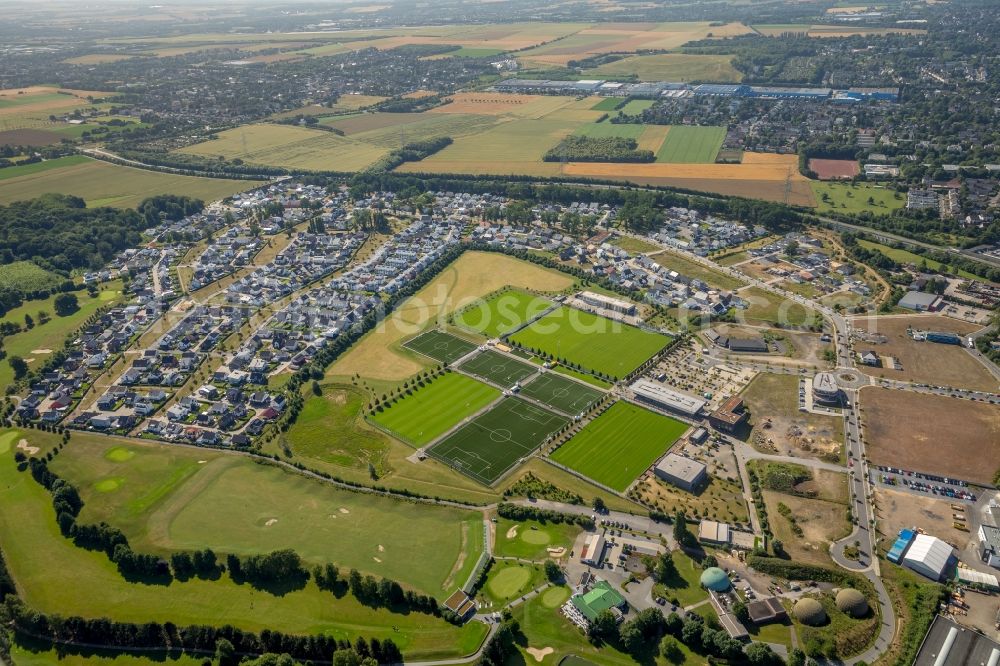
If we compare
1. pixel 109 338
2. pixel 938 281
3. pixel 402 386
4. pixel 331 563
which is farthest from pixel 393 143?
pixel 331 563

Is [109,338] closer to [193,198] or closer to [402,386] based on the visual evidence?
[402,386]

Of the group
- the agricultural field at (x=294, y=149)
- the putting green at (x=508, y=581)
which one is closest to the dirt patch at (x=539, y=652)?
the putting green at (x=508, y=581)

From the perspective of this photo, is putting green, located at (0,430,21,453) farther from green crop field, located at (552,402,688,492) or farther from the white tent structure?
the white tent structure

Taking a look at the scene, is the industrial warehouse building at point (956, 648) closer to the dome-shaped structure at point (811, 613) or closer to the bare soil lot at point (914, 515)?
the dome-shaped structure at point (811, 613)

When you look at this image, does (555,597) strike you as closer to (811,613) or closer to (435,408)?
(811,613)

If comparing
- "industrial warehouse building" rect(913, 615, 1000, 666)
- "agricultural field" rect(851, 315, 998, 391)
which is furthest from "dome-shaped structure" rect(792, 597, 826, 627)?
"agricultural field" rect(851, 315, 998, 391)
